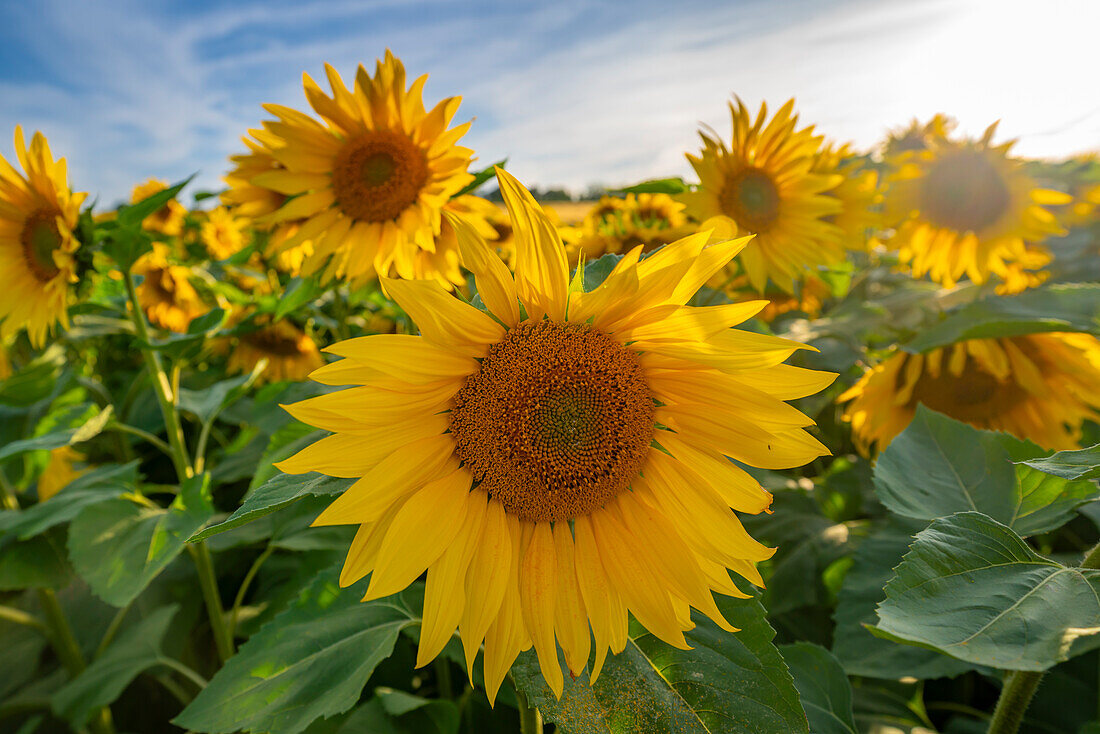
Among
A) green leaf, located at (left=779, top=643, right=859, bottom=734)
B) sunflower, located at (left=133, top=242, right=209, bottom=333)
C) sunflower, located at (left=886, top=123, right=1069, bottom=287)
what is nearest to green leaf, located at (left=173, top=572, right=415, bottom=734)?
green leaf, located at (left=779, top=643, right=859, bottom=734)

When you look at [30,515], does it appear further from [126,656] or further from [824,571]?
[824,571]

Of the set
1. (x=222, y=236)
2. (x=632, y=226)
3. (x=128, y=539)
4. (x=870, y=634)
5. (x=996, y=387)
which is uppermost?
(x=222, y=236)

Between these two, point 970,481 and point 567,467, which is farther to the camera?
point 970,481

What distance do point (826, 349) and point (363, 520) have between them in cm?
163

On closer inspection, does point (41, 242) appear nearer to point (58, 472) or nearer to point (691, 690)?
point (58, 472)

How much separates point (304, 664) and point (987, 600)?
0.97 meters

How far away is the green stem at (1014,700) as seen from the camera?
0.90m

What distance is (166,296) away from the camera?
341 centimetres

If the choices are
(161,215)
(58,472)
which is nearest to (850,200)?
(58,472)

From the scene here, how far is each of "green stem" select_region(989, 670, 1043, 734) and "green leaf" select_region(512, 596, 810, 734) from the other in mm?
397

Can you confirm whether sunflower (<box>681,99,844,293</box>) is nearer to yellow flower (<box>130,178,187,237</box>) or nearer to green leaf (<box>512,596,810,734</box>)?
green leaf (<box>512,596,810,734</box>)

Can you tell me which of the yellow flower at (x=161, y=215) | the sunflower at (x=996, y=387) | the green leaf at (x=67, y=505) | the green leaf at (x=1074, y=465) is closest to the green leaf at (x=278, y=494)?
the green leaf at (x=1074, y=465)

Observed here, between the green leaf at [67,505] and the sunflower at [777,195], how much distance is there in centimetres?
161

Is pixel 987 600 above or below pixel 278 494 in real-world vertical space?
below
